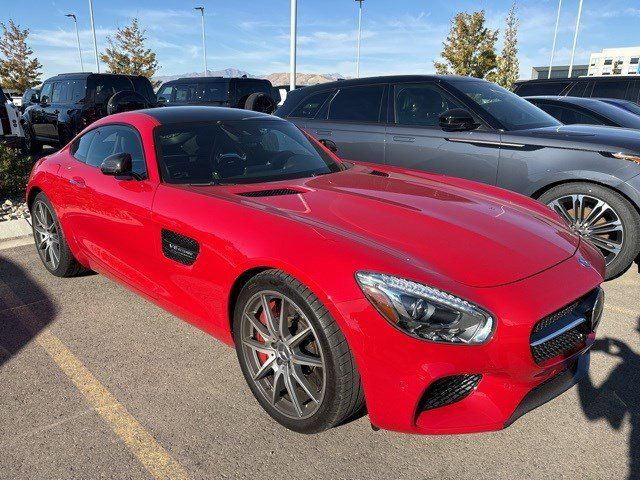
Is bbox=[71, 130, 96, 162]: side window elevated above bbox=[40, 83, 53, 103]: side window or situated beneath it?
situated beneath

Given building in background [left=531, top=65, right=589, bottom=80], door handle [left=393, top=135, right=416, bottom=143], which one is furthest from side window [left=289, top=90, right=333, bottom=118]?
building in background [left=531, top=65, right=589, bottom=80]

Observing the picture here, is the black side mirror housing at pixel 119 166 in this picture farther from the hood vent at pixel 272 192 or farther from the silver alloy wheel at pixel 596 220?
the silver alloy wheel at pixel 596 220

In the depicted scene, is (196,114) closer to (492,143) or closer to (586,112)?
(492,143)

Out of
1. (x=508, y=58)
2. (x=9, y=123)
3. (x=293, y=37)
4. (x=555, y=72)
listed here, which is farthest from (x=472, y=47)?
(x=555, y=72)

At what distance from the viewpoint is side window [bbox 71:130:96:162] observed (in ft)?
12.8

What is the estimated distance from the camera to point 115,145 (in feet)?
11.8

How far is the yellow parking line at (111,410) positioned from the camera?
216cm

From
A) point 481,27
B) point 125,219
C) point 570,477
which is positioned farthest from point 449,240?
point 481,27

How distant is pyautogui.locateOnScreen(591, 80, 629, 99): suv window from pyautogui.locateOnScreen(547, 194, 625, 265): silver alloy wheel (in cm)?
769

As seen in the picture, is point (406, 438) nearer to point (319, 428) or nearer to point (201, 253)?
point (319, 428)

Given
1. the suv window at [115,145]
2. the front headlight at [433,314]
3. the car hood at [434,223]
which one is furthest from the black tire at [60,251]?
the front headlight at [433,314]

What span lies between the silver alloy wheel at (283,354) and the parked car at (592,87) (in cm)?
1004

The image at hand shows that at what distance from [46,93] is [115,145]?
9928mm

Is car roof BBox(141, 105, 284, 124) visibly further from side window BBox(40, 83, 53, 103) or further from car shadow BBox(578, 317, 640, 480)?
side window BBox(40, 83, 53, 103)
